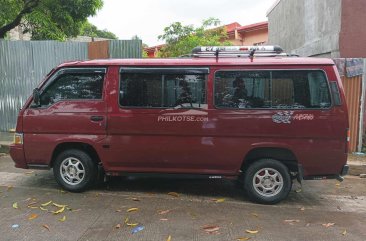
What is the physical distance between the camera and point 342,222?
17.7ft

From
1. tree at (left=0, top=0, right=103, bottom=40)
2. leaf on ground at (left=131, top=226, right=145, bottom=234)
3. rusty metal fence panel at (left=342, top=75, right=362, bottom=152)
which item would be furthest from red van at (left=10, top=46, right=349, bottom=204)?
tree at (left=0, top=0, right=103, bottom=40)

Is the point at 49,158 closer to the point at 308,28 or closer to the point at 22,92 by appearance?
the point at 22,92

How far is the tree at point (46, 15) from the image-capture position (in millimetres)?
11906

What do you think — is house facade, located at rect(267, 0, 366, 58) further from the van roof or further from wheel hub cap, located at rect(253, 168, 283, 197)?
wheel hub cap, located at rect(253, 168, 283, 197)

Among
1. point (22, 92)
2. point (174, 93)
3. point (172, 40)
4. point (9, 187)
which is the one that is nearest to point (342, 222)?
point (174, 93)

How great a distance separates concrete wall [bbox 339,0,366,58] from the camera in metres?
9.42

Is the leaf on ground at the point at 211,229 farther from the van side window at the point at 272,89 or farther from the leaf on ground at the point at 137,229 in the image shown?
the van side window at the point at 272,89

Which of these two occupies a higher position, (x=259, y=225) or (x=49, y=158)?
(x=49, y=158)

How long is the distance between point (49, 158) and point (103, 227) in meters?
1.89

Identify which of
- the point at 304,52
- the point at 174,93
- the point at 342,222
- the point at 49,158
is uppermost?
the point at 304,52

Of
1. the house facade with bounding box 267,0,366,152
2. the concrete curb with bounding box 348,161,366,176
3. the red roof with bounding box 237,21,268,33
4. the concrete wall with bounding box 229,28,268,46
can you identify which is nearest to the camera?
the concrete curb with bounding box 348,161,366,176

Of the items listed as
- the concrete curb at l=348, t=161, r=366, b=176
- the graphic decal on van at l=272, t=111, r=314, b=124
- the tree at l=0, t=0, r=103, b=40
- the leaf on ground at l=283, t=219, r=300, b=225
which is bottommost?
the leaf on ground at l=283, t=219, r=300, b=225

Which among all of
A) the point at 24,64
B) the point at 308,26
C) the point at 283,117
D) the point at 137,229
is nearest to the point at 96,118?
the point at 137,229

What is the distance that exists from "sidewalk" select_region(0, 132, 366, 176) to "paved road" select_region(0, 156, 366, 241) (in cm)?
85
